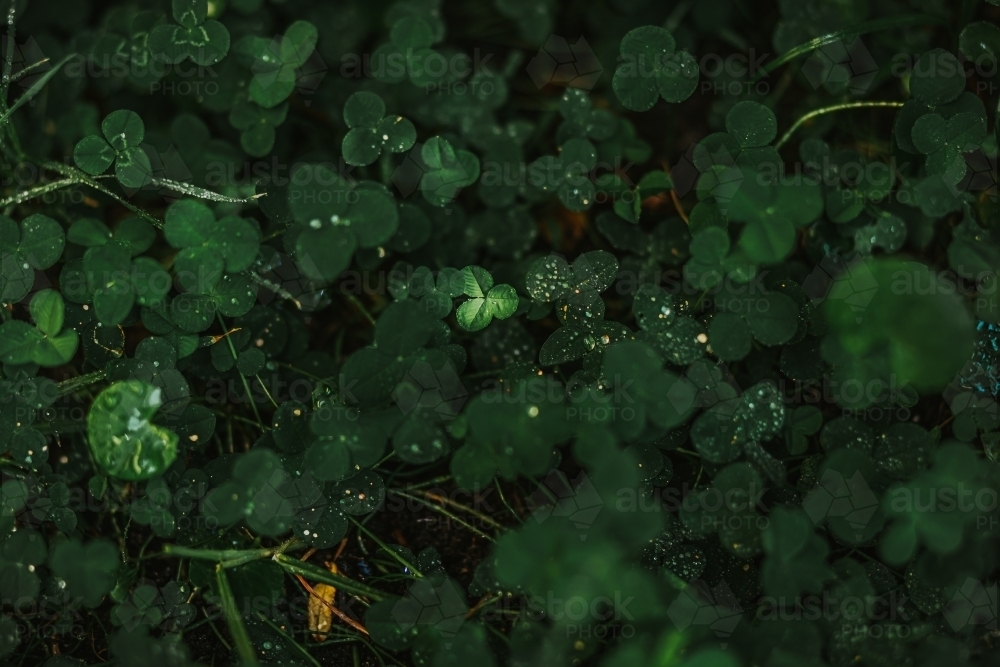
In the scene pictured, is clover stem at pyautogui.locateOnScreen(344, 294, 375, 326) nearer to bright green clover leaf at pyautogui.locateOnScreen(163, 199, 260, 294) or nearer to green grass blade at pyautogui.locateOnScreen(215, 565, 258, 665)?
bright green clover leaf at pyautogui.locateOnScreen(163, 199, 260, 294)

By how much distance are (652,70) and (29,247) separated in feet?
4.77

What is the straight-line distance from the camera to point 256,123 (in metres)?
1.96

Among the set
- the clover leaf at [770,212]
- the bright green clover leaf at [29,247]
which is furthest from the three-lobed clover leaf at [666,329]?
the bright green clover leaf at [29,247]

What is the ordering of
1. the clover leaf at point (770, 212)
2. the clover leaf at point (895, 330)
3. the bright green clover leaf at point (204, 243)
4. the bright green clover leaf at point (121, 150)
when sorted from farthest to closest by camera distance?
the bright green clover leaf at point (121, 150) → the bright green clover leaf at point (204, 243) → the clover leaf at point (770, 212) → the clover leaf at point (895, 330)

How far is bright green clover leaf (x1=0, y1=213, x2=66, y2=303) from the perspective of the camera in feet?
5.52

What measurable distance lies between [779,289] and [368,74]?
1.24 meters

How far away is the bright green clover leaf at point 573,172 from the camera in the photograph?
1871 millimetres

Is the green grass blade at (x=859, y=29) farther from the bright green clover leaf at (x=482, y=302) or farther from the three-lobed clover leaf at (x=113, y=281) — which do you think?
the three-lobed clover leaf at (x=113, y=281)

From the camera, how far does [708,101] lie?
2277 mm

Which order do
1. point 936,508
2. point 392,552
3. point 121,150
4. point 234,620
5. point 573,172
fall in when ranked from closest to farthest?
point 936,508
point 234,620
point 392,552
point 121,150
point 573,172

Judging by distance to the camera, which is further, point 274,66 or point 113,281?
point 274,66

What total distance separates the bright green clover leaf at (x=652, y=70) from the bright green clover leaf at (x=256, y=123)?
2.76 feet

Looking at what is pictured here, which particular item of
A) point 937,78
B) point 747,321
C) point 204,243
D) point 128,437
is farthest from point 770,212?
point 128,437

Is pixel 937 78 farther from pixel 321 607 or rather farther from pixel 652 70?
pixel 321 607
